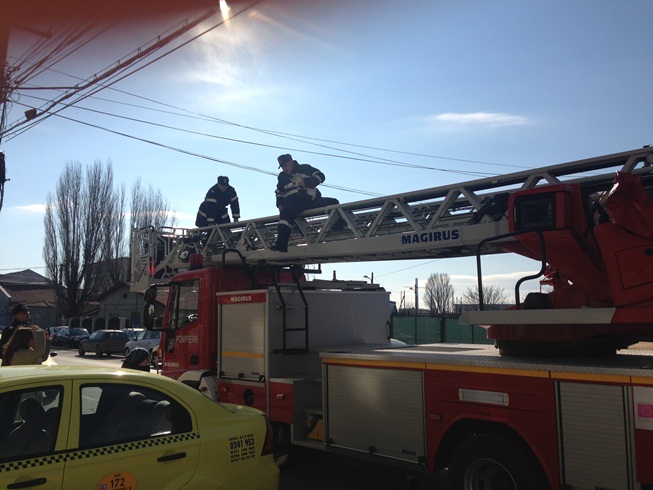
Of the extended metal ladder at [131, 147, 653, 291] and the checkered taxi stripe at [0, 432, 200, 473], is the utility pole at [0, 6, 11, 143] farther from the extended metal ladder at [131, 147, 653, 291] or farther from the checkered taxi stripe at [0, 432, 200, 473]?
the checkered taxi stripe at [0, 432, 200, 473]

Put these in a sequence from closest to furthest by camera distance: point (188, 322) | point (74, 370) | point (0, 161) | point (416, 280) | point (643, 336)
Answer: point (74, 370) → point (643, 336) → point (188, 322) → point (0, 161) → point (416, 280)

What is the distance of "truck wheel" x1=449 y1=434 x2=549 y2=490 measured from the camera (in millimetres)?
4211

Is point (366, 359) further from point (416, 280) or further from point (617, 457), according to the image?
point (416, 280)

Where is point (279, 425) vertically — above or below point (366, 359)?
below

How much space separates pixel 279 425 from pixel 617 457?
3.73 meters

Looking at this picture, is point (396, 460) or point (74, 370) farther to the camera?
point (396, 460)

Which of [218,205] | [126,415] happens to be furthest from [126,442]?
[218,205]

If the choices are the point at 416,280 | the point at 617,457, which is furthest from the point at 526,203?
the point at 416,280

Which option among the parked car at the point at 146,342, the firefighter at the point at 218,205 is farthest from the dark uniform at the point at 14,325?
the parked car at the point at 146,342

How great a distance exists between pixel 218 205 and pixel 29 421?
6702mm

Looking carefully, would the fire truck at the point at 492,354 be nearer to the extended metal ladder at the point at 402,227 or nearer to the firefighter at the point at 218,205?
the extended metal ladder at the point at 402,227

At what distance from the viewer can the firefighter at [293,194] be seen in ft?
24.9

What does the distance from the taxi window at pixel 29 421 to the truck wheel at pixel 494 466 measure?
3.00m

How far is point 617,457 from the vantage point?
379 cm
